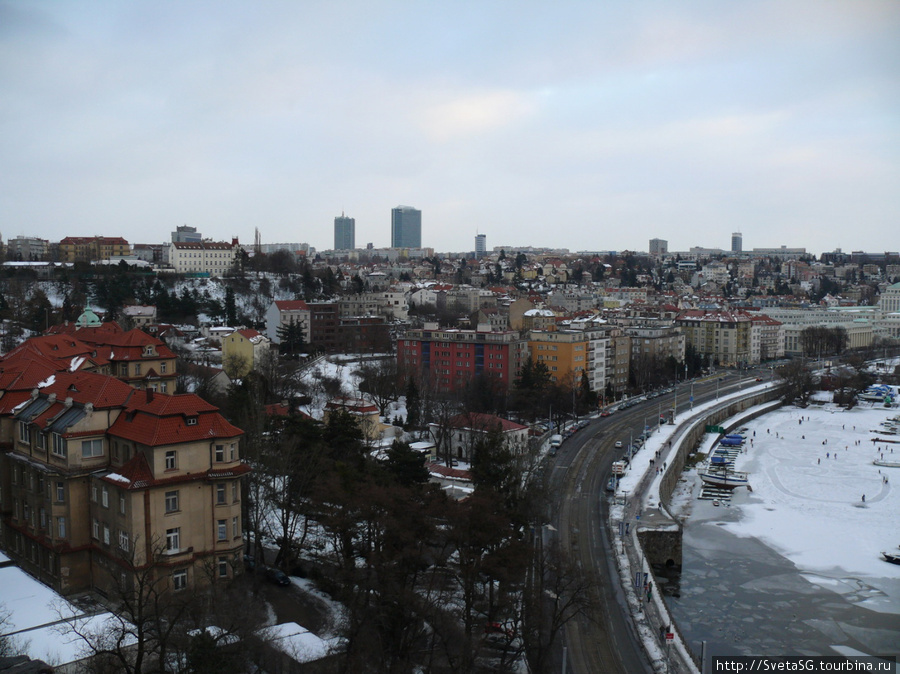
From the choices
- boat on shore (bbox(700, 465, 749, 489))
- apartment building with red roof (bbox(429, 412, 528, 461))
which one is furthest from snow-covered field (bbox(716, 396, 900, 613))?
apartment building with red roof (bbox(429, 412, 528, 461))

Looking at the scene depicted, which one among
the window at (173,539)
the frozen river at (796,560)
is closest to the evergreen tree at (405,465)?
the window at (173,539)

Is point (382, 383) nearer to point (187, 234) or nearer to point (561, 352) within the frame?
point (561, 352)

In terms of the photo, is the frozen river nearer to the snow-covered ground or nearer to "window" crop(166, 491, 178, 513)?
"window" crop(166, 491, 178, 513)

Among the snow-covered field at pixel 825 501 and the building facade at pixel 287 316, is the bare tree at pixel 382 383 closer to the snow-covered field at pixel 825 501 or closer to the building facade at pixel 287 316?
the building facade at pixel 287 316

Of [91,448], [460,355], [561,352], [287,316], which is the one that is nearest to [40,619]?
[91,448]

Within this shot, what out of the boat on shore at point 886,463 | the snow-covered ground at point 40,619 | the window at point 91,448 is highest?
the window at point 91,448
